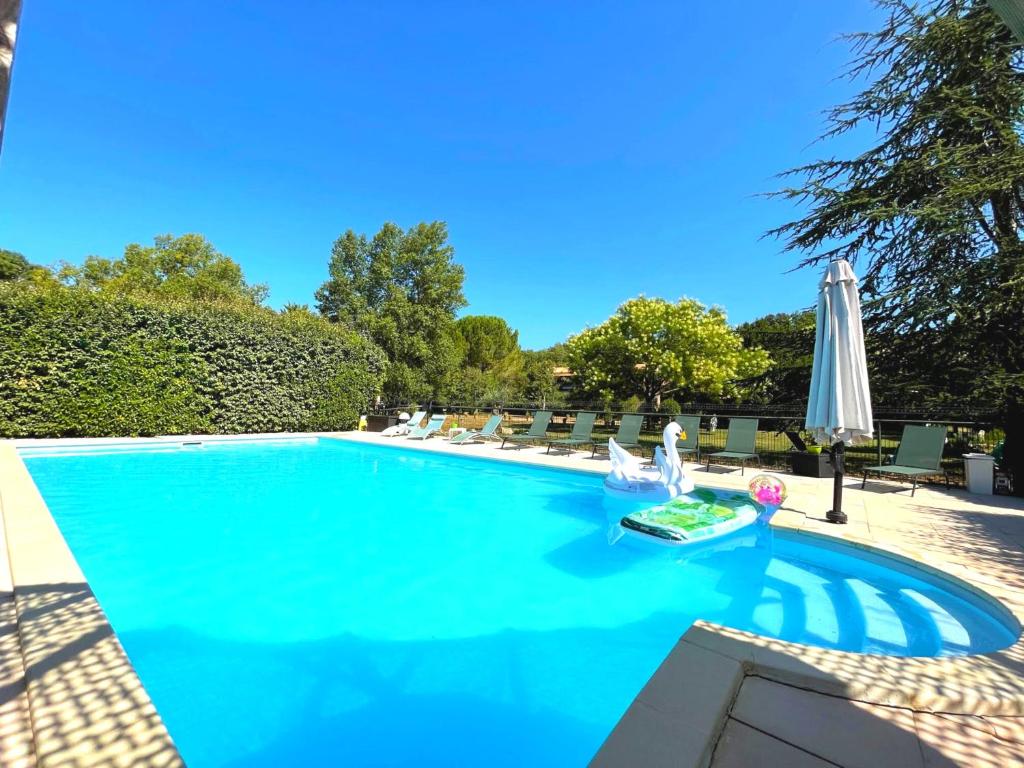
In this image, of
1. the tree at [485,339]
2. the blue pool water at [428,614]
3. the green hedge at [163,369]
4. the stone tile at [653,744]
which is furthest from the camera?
the tree at [485,339]

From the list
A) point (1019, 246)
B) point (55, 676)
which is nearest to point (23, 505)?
point (55, 676)

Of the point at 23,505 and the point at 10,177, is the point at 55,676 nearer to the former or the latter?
the point at 23,505

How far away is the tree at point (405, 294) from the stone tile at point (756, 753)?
73.3ft

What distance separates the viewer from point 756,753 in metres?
1.68

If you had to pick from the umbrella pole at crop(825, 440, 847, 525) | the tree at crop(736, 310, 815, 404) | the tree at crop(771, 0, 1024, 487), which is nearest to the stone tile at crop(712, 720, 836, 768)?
the umbrella pole at crop(825, 440, 847, 525)

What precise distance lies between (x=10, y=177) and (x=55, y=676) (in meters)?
28.1

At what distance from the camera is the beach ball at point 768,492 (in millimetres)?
5629

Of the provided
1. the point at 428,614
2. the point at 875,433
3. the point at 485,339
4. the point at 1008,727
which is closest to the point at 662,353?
the point at 875,433

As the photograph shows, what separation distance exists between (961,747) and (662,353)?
19.5 m

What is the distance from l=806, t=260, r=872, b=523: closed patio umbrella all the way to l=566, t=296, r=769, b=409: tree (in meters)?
14.8

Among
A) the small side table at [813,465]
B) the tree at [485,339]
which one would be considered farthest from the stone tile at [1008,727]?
the tree at [485,339]

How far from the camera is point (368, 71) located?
13766 mm

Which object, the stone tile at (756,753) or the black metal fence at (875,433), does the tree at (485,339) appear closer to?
the black metal fence at (875,433)

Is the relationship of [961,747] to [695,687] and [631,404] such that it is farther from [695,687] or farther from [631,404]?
[631,404]
